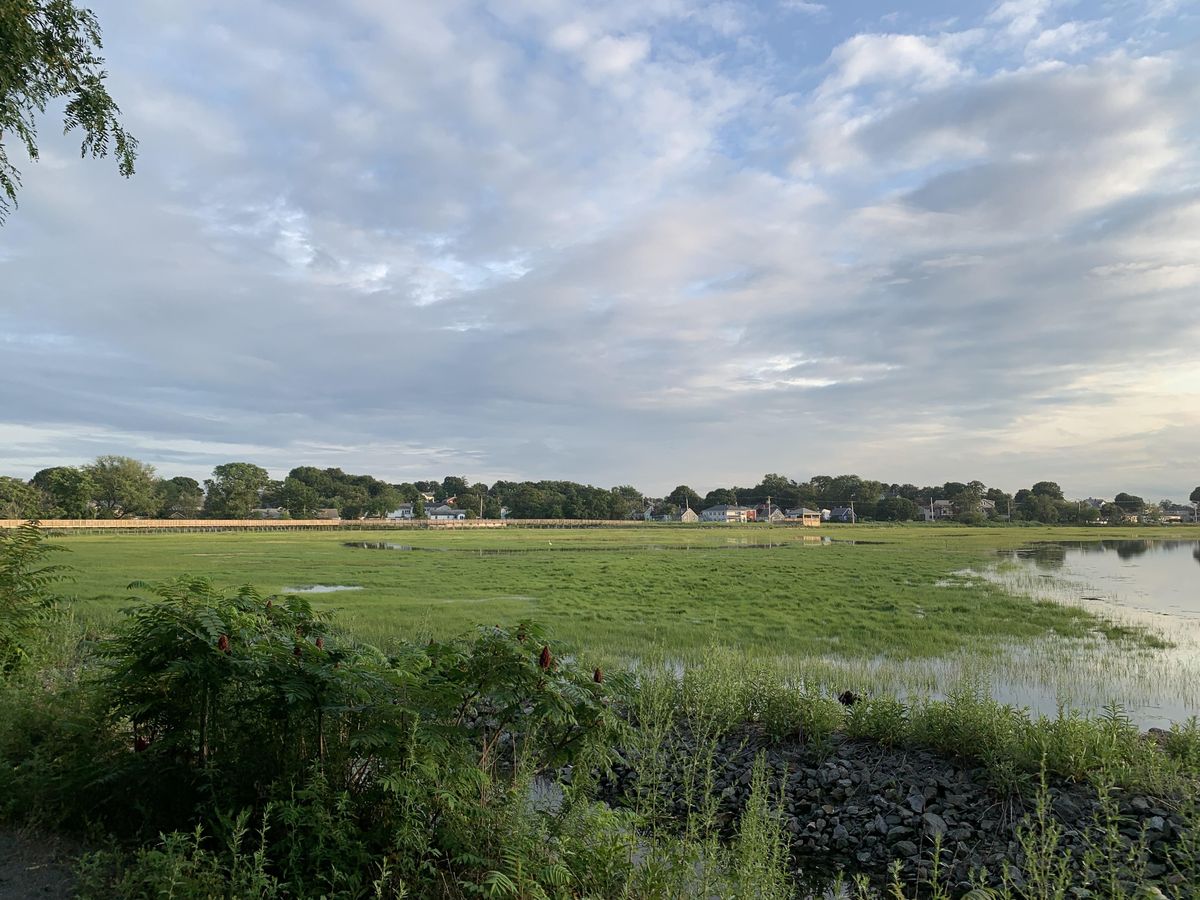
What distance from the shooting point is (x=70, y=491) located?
389 ft

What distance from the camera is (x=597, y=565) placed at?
43.6 meters

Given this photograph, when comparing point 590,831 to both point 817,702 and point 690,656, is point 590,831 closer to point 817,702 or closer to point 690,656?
point 817,702

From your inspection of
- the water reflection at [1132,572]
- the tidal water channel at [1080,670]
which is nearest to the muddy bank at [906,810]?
the tidal water channel at [1080,670]

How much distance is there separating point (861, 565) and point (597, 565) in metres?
16.8

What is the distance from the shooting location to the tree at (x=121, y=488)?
12769 cm

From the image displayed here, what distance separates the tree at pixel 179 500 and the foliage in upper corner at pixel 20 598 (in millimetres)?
159119

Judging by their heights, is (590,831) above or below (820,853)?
above

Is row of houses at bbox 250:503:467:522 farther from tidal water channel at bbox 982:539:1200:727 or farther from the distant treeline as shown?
tidal water channel at bbox 982:539:1200:727

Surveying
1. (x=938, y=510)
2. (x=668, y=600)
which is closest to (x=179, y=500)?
(x=668, y=600)

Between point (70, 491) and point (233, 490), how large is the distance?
2961 centimetres

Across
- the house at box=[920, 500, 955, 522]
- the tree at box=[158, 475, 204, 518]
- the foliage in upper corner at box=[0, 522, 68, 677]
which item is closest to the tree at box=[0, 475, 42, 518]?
the tree at box=[158, 475, 204, 518]

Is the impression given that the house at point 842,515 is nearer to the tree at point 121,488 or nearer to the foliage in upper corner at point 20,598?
the tree at point 121,488

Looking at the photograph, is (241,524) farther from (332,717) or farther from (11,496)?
(332,717)

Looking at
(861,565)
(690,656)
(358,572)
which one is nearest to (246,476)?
(358,572)
